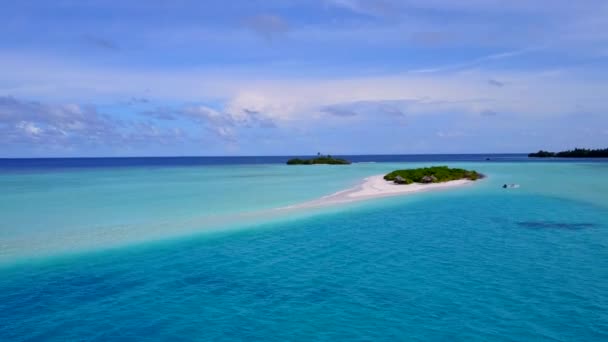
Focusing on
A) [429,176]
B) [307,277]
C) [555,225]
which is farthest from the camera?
[429,176]

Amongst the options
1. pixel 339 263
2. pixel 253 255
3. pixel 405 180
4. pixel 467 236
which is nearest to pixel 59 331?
pixel 253 255

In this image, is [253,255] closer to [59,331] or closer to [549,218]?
[59,331]

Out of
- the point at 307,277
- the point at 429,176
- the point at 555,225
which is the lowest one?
the point at 307,277

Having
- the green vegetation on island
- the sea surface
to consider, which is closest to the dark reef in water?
the sea surface

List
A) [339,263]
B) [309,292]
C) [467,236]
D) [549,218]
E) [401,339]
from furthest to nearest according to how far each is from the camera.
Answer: [549,218], [467,236], [339,263], [309,292], [401,339]

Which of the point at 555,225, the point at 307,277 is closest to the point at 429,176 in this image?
the point at 555,225

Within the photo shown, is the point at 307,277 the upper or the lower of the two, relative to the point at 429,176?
lower

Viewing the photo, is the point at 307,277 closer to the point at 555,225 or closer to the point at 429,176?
the point at 555,225

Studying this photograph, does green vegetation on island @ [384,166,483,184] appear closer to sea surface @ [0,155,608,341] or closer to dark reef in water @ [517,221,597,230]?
sea surface @ [0,155,608,341]
